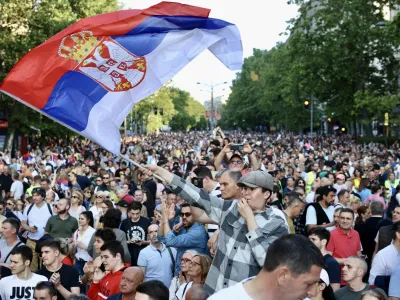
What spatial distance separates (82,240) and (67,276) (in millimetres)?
2630

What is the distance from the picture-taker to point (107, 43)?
8.41 m

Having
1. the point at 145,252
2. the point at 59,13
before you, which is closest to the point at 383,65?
the point at 59,13

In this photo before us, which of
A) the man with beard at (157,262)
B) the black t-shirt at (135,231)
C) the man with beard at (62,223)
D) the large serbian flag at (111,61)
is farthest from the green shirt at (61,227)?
the large serbian flag at (111,61)

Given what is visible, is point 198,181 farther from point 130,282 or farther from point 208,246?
point 130,282

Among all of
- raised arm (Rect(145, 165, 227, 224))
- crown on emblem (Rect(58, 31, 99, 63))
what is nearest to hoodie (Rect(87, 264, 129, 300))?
raised arm (Rect(145, 165, 227, 224))

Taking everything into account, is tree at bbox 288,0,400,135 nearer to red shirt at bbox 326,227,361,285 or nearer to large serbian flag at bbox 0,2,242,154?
red shirt at bbox 326,227,361,285

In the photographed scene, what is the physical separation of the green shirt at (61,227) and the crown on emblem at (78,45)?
12.1ft

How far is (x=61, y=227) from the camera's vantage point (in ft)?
36.9

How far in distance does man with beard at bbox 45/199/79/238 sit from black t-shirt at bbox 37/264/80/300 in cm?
326

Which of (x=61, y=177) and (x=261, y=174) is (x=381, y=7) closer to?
(x=61, y=177)

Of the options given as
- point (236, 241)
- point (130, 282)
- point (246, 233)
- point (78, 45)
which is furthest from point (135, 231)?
point (246, 233)

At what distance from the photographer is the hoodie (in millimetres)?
7500

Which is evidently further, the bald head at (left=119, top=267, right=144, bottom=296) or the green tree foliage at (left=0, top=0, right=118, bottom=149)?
the green tree foliage at (left=0, top=0, right=118, bottom=149)

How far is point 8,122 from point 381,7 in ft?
97.1
